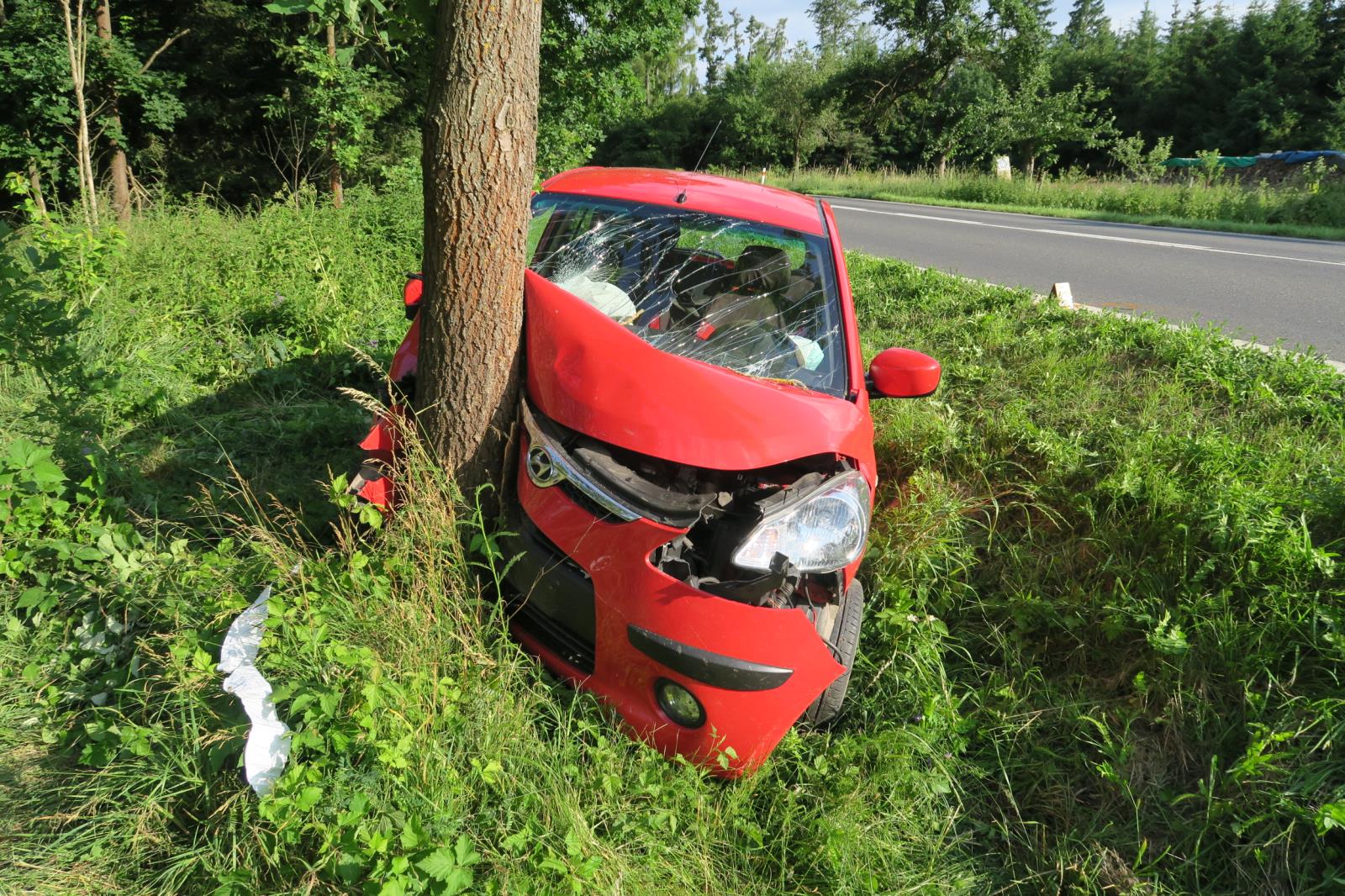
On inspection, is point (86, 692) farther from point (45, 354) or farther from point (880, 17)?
point (880, 17)

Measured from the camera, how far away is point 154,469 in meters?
3.64

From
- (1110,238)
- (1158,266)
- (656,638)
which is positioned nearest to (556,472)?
(656,638)

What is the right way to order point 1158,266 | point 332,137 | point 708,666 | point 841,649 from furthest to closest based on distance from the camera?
1. point 332,137
2. point 1158,266
3. point 841,649
4. point 708,666

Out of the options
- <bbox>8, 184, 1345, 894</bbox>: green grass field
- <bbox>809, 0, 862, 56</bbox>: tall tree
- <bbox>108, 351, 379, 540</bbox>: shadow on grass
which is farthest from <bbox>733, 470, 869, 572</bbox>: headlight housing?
<bbox>809, 0, 862, 56</bbox>: tall tree

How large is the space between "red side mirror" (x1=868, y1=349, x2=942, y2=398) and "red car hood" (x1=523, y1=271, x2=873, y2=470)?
0.44 meters

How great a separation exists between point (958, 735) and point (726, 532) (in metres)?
1.26

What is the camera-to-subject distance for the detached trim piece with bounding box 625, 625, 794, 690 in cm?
205

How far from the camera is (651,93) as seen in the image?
6041 cm

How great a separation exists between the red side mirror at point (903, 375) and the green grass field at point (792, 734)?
0.71 meters

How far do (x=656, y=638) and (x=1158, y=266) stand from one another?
884 centimetres

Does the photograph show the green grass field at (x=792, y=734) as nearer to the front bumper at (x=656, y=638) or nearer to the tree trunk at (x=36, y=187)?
the front bumper at (x=656, y=638)

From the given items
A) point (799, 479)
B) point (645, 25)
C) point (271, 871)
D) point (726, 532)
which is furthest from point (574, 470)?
point (645, 25)

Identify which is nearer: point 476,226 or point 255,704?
point 255,704

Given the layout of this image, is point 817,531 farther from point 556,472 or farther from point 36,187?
point 36,187
